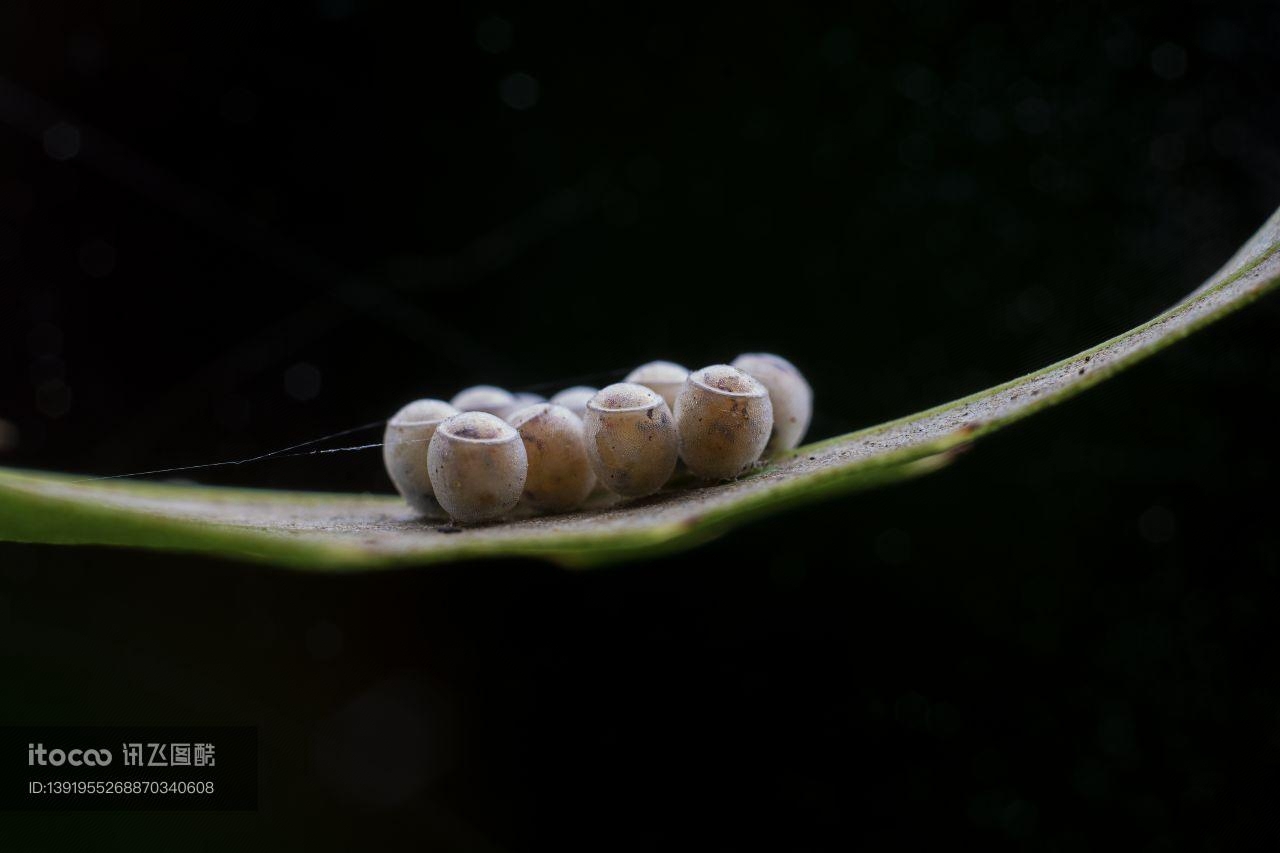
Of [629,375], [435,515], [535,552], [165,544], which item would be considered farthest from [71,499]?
[629,375]

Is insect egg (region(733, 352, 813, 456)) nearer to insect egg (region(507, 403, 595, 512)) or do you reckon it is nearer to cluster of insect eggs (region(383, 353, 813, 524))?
cluster of insect eggs (region(383, 353, 813, 524))

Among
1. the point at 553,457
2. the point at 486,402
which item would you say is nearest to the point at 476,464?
the point at 553,457

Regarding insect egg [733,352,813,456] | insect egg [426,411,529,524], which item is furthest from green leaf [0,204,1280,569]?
insect egg [733,352,813,456]

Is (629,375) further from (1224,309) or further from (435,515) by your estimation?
(1224,309)

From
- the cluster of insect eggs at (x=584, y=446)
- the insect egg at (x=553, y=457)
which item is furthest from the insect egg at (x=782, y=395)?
the insect egg at (x=553, y=457)

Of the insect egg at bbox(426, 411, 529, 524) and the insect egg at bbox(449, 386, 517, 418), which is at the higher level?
the insect egg at bbox(449, 386, 517, 418)

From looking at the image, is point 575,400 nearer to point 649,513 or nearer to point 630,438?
point 630,438
